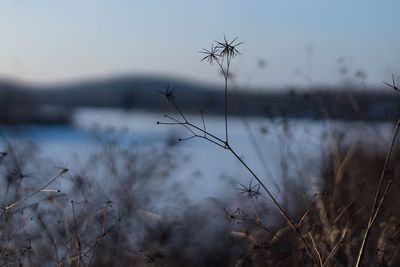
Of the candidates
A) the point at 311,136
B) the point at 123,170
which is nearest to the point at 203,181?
the point at 123,170

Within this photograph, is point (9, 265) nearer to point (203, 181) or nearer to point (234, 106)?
point (234, 106)

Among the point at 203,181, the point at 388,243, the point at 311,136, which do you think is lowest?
the point at 203,181

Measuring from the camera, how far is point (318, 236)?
11.2ft

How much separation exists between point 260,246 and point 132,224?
8.61ft

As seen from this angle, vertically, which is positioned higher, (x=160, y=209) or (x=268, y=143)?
(x=268, y=143)

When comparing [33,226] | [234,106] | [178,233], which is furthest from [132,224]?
[234,106]

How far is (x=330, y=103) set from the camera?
19.9ft

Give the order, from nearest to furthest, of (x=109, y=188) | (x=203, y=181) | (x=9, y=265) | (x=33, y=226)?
(x=9, y=265) < (x=33, y=226) < (x=109, y=188) < (x=203, y=181)

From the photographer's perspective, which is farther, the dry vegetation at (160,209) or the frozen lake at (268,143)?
the frozen lake at (268,143)

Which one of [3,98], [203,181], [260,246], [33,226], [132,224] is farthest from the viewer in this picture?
[3,98]

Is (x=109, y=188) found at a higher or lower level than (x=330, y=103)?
lower

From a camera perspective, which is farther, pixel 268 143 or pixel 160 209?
pixel 268 143

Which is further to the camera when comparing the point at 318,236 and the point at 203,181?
the point at 203,181

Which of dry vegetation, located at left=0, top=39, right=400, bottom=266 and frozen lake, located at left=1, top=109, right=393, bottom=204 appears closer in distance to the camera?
dry vegetation, located at left=0, top=39, right=400, bottom=266
